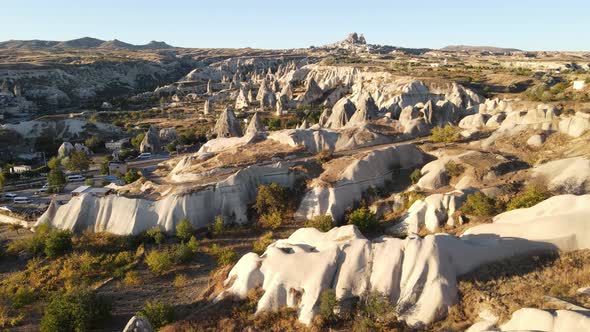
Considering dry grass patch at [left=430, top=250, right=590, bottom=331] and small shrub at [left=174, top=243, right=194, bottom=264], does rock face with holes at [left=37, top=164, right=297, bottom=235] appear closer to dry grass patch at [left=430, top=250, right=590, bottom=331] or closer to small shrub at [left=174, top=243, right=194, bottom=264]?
small shrub at [left=174, top=243, right=194, bottom=264]

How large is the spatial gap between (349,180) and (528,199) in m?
11.0

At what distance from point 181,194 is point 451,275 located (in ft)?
61.4

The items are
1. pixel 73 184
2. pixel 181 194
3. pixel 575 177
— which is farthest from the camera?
pixel 73 184

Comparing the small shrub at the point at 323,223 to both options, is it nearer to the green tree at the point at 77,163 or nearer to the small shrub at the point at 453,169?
the small shrub at the point at 453,169

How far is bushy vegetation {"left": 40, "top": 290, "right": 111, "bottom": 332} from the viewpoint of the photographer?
17562mm

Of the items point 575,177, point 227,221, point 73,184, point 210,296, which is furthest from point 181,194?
point 575,177

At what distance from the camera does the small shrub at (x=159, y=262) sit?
2314 centimetres

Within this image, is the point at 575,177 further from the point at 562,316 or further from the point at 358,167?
the point at 562,316

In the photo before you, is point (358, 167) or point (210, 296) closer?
point (210, 296)

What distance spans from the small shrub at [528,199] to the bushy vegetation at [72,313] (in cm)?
2105

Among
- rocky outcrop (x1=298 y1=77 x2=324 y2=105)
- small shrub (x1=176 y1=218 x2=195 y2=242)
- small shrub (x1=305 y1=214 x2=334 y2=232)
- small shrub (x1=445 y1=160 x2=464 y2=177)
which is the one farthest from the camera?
rocky outcrop (x1=298 y1=77 x2=324 y2=105)

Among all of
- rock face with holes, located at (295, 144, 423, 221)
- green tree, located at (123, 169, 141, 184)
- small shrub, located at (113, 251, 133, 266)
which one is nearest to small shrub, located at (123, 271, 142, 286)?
small shrub, located at (113, 251, 133, 266)

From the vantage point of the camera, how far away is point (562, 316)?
1193 cm

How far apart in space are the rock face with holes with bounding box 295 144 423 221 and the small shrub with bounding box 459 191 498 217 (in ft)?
25.2
